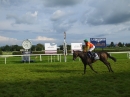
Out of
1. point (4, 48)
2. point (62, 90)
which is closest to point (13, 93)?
point (62, 90)

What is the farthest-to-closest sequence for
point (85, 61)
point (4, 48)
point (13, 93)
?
point (4, 48), point (85, 61), point (13, 93)

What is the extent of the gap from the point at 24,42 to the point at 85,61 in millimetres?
12601

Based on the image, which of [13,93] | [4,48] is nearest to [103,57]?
[13,93]

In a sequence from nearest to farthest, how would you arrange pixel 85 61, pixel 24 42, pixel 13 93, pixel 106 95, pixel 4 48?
pixel 106 95 → pixel 13 93 → pixel 85 61 → pixel 24 42 → pixel 4 48

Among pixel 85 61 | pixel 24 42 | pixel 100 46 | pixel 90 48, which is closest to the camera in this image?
pixel 85 61

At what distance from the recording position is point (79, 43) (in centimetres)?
2547

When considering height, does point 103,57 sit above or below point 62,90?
above

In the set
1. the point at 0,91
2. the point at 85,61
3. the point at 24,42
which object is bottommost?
the point at 0,91

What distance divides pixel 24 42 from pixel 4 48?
51.5 metres

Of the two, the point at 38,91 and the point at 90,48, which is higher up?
the point at 90,48

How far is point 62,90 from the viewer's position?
24.6ft

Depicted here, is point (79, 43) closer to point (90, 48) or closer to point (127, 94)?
point (90, 48)

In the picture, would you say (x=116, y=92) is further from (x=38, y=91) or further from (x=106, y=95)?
(x=38, y=91)

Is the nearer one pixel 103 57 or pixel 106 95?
pixel 106 95
